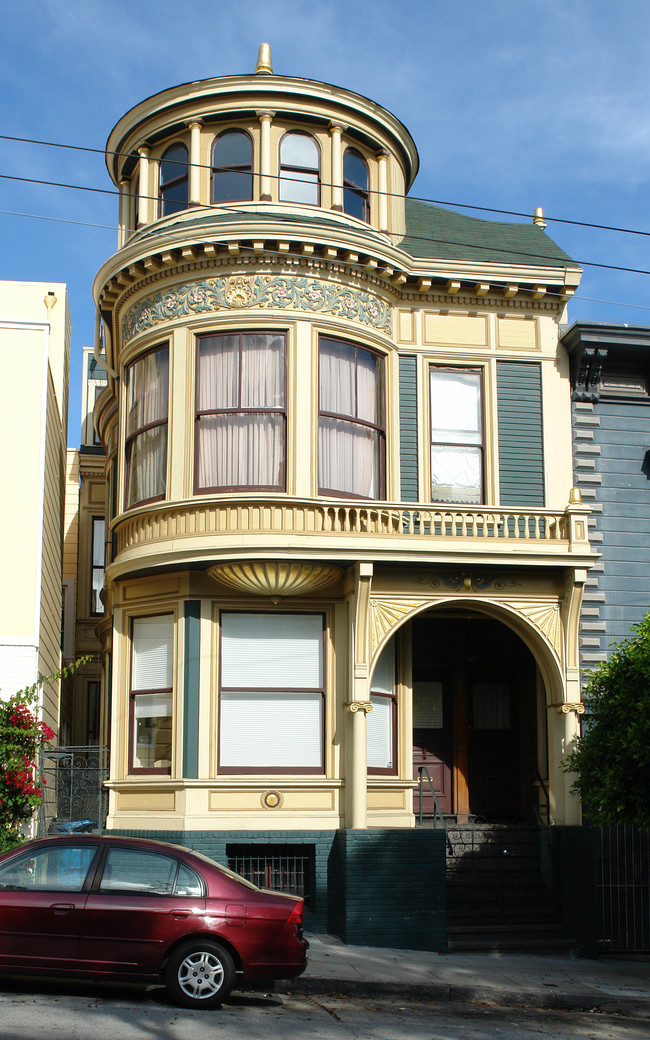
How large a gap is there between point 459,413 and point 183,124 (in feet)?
19.8

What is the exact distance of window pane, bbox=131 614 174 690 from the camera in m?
16.0

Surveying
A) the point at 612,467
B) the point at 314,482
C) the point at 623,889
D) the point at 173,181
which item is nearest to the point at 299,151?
the point at 173,181

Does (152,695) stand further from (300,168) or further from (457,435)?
(300,168)

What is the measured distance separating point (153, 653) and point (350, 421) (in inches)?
172

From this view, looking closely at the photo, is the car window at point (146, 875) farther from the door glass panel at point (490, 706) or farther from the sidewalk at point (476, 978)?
the door glass panel at point (490, 706)

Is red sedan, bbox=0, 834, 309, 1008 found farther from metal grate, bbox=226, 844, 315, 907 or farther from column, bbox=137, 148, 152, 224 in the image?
column, bbox=137, 148, 152, 224

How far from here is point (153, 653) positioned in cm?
1619

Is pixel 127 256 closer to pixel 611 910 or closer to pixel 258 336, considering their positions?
pixel 258 336

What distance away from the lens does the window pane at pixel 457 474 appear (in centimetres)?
1716

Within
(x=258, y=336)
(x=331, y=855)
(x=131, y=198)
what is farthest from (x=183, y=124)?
(x=331, y=855)

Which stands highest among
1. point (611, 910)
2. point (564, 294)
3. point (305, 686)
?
point (564, 294)

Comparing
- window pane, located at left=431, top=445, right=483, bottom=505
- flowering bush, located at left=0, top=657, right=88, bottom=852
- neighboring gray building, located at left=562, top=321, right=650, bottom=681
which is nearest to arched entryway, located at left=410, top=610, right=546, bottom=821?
neighboring gray building, located at left=562, top=321, right=650, bottom=681

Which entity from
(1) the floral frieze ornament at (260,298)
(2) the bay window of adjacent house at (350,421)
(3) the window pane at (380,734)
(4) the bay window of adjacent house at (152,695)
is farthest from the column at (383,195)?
(3) the window pane at (380,734)

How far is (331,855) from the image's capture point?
15.3m
